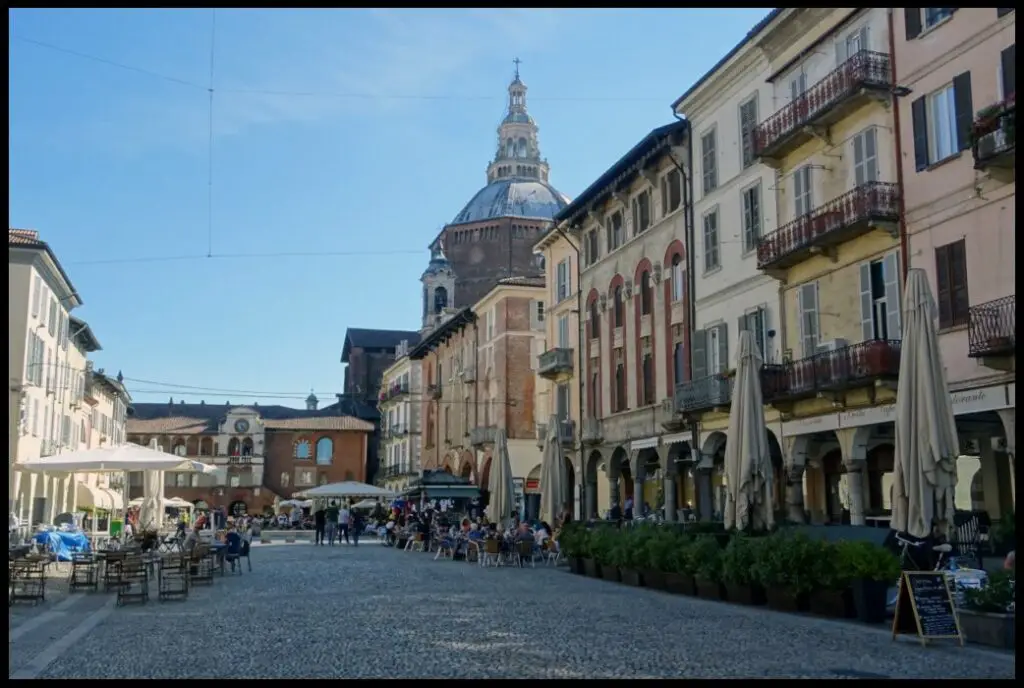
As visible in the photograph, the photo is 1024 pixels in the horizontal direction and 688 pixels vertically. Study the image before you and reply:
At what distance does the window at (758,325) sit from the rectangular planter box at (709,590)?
10556 mm

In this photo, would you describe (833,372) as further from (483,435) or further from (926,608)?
(483,435)

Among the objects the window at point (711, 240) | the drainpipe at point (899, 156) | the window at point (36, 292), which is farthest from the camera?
the window at point (36, 292)

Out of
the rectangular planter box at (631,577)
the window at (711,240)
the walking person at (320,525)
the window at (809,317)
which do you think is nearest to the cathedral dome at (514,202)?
the walking person at (320,525)

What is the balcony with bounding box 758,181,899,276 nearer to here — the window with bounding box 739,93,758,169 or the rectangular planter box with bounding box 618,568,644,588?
the window with bounding box 739,93,758,169

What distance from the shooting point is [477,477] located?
57.3 metres

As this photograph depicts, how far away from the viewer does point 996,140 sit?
698 inches

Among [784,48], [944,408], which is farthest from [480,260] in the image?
[944,408]

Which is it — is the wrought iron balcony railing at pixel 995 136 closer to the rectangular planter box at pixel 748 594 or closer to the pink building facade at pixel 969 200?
the pink building facade at pixel 969 200

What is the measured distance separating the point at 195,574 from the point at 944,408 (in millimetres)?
13962

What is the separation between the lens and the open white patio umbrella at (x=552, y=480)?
28.1 meters

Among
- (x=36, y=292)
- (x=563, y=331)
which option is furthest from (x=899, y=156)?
(x=36, y=292)

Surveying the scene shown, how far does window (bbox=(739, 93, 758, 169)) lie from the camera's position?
2754cm

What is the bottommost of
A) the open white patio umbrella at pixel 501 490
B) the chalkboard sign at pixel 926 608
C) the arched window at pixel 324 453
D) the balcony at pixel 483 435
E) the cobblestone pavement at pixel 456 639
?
the cobblestone pavement at pixel 456 639

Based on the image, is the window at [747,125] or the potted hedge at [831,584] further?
the window at [747,125]
